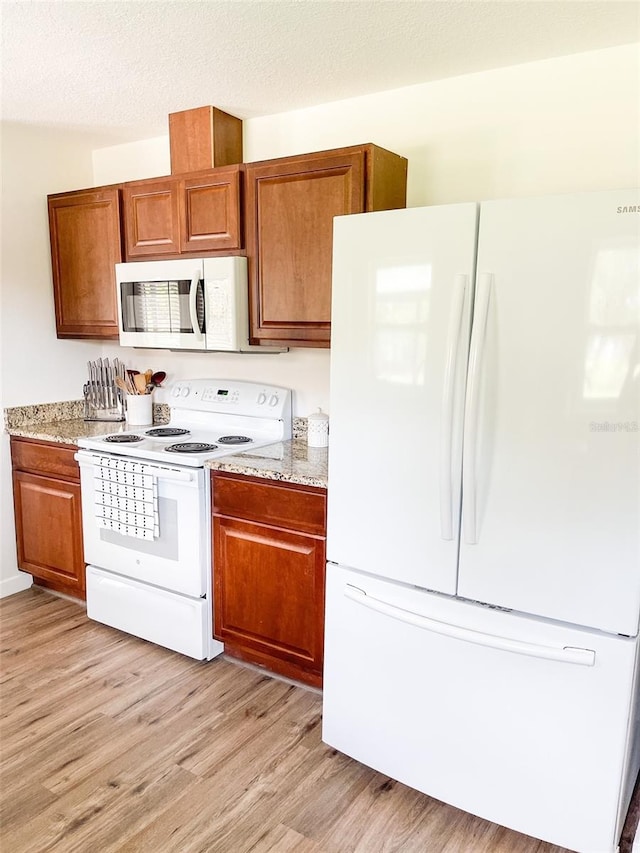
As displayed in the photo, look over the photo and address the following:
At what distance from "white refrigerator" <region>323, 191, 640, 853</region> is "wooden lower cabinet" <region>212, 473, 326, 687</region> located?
336 mm

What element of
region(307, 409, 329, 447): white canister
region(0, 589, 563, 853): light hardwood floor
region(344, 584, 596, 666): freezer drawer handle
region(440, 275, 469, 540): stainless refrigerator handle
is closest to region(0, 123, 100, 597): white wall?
region(0, 589, 563, 853): light hardwood floor

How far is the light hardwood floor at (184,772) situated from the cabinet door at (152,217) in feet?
6.47

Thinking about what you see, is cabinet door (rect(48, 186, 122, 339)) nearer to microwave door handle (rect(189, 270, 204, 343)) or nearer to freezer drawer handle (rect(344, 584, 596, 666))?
microwave door handle (rect(189, 270, 204, 343))

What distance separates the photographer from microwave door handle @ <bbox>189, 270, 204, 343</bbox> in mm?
2738

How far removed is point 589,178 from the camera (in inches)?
86.4

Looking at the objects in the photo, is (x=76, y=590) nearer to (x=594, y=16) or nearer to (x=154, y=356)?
(x=154, y=356)

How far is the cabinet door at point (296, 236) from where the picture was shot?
2.34m

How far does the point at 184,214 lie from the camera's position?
280 centimetres

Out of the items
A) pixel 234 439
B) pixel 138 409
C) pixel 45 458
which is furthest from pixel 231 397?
pixel 45 458

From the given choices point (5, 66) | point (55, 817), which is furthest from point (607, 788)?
point (5, 66)

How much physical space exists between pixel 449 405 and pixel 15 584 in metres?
2.90

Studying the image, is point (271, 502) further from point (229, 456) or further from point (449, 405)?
point (449, 405)

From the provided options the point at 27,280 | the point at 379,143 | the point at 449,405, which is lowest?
the point at 449,405

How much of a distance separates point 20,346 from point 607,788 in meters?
3.33
